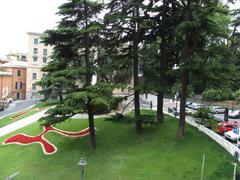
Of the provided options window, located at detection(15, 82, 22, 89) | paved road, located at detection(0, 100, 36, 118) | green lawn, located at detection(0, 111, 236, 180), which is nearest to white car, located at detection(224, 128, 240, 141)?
green lawn, located at detection(0, 111, 236, 180)

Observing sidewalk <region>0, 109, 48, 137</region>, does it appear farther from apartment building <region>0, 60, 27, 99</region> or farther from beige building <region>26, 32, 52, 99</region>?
beige building <region>26, 32, 52, 99</region>

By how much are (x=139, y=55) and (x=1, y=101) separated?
3746cm

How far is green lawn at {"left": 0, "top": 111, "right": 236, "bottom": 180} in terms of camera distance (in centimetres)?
1645

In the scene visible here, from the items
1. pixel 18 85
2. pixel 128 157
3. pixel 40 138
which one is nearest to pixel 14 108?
pixel 18 85

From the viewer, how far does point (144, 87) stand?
66.1 feet

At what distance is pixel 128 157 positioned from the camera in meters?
18.6

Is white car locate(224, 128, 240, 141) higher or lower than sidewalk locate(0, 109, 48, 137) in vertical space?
higher

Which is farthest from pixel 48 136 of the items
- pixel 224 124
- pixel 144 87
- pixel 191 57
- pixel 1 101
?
pixel 1 101

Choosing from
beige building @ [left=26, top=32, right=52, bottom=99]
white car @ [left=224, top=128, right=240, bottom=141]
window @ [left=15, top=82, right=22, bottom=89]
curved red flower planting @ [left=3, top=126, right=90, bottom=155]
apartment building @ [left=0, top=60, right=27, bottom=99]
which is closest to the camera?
curved red flower planting @ [left=3, top=126, right=90, bottom=155]

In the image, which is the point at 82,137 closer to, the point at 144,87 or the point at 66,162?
the point at 66,162

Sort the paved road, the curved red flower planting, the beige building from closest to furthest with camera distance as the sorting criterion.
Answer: the curved red flower planting, the paved road, the beige building

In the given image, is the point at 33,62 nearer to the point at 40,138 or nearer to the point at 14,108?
the point at 14,108

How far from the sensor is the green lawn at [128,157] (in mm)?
16453

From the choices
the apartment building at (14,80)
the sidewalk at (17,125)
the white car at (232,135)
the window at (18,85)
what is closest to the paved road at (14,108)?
the apartment building at (14,80)
